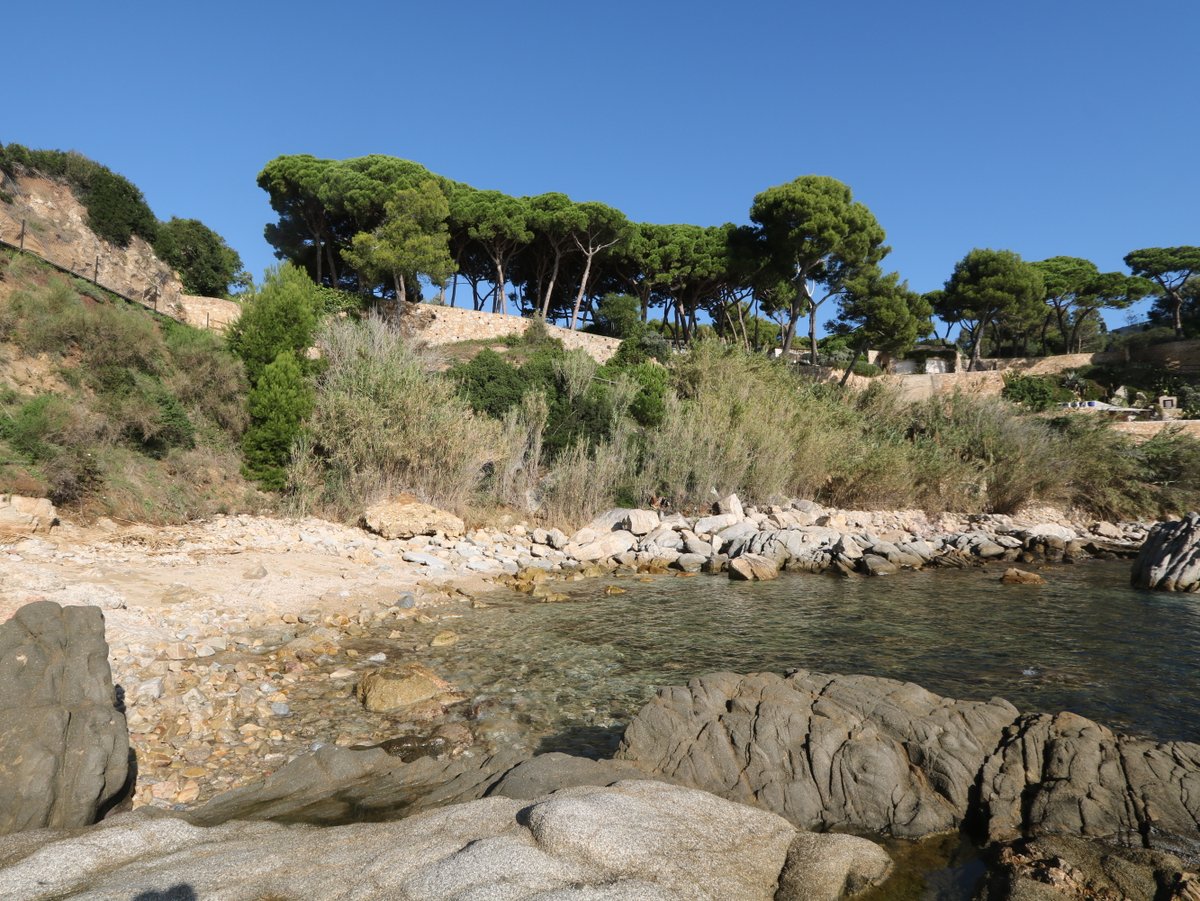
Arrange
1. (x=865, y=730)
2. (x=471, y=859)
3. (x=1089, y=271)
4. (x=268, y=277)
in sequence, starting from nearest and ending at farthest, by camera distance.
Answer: (x=471, y=859) → (x=865, y=730) → (x=268, y=277) → (x=1089, y=271)

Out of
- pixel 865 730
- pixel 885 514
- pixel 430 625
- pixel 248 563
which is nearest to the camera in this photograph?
pixel 865 730

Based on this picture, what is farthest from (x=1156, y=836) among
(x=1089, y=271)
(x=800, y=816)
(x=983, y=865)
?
(x=1089, y=271)

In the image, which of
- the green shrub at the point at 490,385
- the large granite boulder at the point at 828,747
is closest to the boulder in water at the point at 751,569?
the large granite boulder at the point at 828,747

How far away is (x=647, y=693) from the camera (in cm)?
563

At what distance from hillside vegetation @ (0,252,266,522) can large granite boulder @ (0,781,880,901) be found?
8.68 m

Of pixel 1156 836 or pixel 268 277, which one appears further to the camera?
pixel 268 277

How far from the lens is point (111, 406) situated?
1140 centimetres

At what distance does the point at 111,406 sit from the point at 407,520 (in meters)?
5.46

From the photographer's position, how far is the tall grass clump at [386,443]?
41.0 ft

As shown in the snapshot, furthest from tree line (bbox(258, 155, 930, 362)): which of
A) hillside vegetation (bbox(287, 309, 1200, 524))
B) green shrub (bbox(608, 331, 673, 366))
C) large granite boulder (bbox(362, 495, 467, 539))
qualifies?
large granite boulder (bbox(362, 495, 467, 539))

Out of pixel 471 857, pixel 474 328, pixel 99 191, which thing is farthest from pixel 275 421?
pixel 99 191

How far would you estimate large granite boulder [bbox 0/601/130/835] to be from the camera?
3.02 m

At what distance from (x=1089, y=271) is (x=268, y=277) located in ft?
159

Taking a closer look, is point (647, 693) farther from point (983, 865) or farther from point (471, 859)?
point (471, 859)
